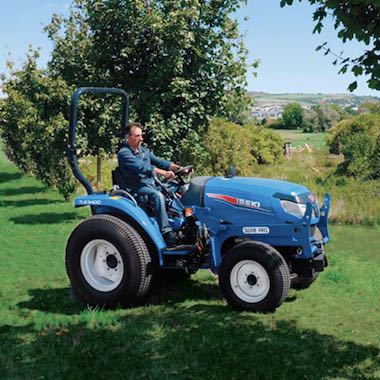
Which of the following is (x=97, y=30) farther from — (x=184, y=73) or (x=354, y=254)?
(x=354, y=254)

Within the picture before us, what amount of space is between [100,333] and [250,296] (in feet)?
5.41

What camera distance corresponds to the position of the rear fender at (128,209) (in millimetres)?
6660

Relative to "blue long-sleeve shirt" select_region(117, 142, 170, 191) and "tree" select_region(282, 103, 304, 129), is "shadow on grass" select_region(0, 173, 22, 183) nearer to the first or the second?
"blue long-sleeve shirt" select_region(117, 142, 170, 191)

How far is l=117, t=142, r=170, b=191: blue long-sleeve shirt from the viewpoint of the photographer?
6746mm

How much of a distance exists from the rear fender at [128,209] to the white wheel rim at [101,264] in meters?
0.41

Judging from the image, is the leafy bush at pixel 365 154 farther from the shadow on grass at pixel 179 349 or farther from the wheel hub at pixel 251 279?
the shadow on grass at pixel 179 349

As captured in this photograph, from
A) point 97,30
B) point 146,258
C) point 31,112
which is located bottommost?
point 146,258

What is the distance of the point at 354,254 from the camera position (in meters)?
10.5

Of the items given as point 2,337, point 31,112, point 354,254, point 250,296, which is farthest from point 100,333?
point 31,112

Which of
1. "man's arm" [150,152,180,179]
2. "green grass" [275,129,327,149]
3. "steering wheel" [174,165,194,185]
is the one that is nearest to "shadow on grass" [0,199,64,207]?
"man's arm" [150,152,180,179]

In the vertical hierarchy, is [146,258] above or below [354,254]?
above

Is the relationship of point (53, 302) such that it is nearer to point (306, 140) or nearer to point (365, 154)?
point (365, 154)

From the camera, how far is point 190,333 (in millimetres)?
5711

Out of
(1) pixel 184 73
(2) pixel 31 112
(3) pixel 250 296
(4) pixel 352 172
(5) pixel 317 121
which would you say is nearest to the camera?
(3) pixel 250 296
